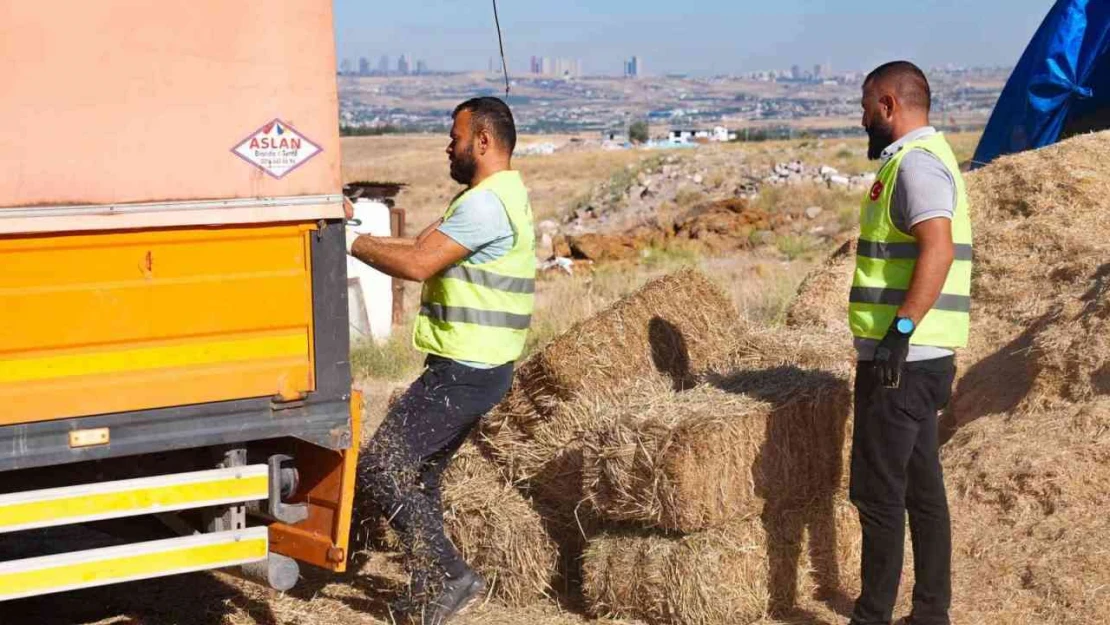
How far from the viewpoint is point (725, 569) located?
552cm

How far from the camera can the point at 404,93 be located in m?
139

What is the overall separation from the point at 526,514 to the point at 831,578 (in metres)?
1.42

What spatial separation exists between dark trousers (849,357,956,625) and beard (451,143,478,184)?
69.9 inches

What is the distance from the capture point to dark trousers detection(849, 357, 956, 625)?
498 centimetres

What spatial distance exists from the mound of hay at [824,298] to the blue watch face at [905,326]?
10.2 ft

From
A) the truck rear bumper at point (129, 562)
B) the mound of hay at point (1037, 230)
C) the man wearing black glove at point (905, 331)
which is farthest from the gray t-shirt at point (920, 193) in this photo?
the mound of hay at point (1037, 230)

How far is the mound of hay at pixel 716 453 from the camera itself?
5.41m

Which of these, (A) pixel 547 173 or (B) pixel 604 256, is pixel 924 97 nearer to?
(B) pixel 604 256

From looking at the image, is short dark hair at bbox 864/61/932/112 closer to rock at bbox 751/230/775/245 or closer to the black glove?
the black glove

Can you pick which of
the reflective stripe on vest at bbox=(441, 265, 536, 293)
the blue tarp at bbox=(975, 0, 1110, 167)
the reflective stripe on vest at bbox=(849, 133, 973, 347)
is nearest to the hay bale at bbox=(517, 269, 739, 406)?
the reflective stripe on vest at bbox=(441, 265, 536, 293)

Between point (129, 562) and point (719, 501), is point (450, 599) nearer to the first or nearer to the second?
point (719, 501)

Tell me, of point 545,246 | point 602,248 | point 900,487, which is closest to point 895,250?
point 900,487

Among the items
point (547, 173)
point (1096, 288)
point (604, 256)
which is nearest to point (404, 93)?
point (547, 173)

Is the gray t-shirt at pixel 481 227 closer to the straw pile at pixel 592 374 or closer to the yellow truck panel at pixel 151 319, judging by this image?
the yellow truck panel at pixel 151 319
